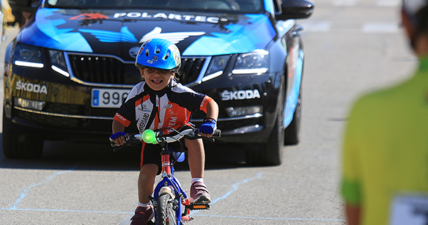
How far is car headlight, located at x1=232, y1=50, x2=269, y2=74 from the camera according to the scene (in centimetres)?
616

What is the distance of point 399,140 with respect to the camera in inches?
67.1

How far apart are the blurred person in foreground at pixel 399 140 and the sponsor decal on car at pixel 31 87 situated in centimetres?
465

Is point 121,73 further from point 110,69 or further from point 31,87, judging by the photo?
point 31,87

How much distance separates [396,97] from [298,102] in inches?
241

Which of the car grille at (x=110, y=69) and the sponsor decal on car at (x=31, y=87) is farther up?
the car grille at (x=110, y=69)

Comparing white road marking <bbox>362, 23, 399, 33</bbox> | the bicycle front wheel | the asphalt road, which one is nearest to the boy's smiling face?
the bicycle front wheel

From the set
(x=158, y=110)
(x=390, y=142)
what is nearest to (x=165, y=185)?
(x=158, y=110)

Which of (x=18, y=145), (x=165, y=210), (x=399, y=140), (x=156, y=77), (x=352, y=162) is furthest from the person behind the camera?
(x=18, y=145)

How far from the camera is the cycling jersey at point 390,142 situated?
5.57ft

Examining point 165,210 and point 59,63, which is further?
point 59,63

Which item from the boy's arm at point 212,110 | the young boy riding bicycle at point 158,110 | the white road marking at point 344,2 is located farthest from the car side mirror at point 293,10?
the white road marking at point 344,2

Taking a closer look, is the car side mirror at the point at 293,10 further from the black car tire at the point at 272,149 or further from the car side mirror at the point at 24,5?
the car side mirror at the point at 24,5

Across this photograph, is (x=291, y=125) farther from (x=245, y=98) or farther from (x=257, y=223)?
(x=257, y=223)

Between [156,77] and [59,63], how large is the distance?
208 centimetres
